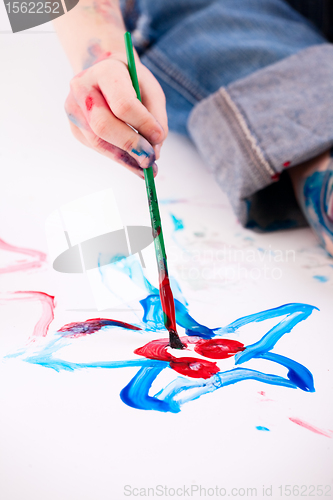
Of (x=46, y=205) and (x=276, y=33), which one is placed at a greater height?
(x=276, y=33)

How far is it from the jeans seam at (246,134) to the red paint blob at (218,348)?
0.99 ft

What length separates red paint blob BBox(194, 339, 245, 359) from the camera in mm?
451

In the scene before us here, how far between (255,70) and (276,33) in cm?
14

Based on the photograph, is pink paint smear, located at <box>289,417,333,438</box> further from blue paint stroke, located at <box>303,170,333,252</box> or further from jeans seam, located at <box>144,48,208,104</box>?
jeans seam, located at <box>144,48,208,104</box>

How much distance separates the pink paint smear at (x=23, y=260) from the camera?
593mm

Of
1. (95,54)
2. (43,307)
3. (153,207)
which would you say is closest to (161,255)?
(153,207)

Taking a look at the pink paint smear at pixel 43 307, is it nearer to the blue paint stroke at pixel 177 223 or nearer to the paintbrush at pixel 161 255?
the paintbrush at pixel 161 255

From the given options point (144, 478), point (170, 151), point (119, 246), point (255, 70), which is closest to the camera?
point (144, 478)

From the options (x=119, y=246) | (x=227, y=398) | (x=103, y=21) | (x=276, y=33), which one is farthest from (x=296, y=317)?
(x=276, y=33)

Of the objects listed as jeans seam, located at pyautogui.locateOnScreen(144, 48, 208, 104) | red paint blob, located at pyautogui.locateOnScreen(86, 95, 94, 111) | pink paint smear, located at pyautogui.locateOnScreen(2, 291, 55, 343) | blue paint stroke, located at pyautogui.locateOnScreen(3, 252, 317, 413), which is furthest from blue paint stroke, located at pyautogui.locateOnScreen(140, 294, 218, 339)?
jeans seam, located at pyautogui.locateOnScreen(144, 48, 208, 104)

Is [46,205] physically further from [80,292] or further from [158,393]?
[158,393]

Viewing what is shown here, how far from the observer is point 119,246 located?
623 millimetres

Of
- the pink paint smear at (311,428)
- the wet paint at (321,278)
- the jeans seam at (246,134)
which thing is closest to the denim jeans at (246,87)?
the jeans seam at (246,134)

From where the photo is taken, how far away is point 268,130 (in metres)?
0.68
